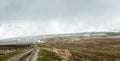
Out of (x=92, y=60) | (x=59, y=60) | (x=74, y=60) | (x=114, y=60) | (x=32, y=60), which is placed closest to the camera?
(x=32, y=60)

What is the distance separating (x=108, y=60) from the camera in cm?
6819

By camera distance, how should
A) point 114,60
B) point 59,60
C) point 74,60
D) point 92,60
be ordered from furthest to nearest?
point 114,60, point 92,60, point 74,60, point 59,60

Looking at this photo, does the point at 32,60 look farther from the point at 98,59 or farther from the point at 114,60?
the point at 114,60

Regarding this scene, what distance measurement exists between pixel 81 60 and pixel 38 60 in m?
15.5

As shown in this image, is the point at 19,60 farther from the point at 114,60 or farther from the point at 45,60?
the point at 114,60

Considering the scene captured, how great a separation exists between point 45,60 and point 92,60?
1846cm

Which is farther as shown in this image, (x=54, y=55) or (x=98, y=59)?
(x=98, y=59)

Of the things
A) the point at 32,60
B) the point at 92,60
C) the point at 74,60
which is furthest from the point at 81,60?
the point at 32,60

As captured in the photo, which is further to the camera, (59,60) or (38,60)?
(59,60)

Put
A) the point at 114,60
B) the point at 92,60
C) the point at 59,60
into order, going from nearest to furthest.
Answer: the point at 59,60 → the point at 92,60 → the point at 114,60

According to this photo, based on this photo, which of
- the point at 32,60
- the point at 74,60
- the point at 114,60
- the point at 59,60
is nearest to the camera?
the point at 32,60

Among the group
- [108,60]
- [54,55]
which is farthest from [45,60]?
[108,60]

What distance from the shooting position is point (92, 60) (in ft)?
211

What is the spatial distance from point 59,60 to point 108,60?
2009 cm
